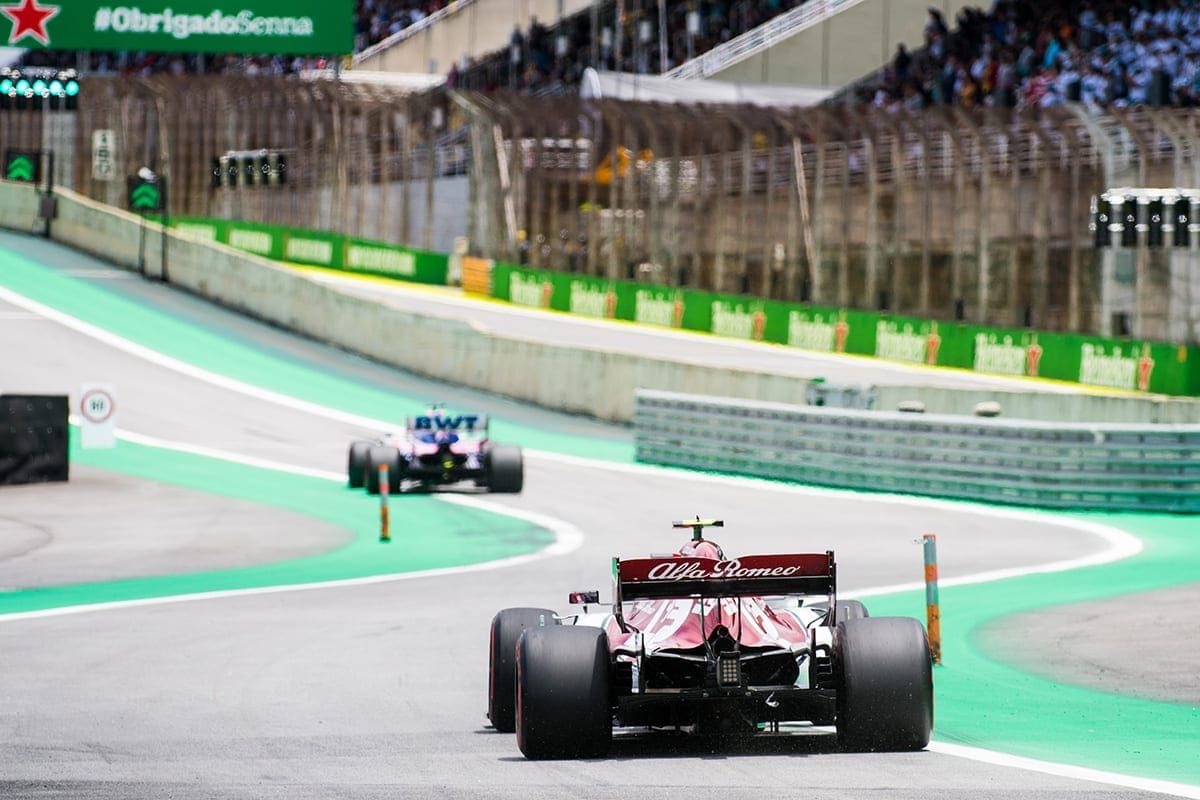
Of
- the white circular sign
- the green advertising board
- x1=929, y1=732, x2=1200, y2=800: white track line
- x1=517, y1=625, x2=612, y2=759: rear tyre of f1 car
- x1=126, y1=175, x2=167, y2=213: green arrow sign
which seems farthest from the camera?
the green advertising board

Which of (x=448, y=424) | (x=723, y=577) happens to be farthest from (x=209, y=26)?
(x=723, y=577)

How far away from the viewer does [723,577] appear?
903 cm

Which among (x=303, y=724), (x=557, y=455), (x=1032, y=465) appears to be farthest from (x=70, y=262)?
(x=303, y=724)

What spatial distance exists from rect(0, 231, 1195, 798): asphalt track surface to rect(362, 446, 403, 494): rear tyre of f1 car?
0.39 m

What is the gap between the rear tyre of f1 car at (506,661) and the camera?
979 centimetres

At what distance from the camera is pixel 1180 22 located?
36.2m

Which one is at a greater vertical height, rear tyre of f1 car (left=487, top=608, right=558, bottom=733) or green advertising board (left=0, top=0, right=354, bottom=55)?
green advertising board (left=0, top=0, right=354, bottom=55)

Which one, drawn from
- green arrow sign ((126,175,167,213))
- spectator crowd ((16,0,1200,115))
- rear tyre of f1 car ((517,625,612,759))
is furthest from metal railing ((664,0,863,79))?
rear tyre of f1 car ((517,625,612,759))

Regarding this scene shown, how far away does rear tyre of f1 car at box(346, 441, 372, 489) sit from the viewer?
27.1 metres

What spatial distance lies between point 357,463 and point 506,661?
17578mm

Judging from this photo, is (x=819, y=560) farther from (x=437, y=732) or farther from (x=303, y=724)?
(x=303, y=724)

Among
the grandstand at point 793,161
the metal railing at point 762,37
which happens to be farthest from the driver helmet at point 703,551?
the metal railing at point 762,37

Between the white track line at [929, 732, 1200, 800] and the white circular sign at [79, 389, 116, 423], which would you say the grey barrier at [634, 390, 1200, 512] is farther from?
the white track line at [929, 732, 1200, 800]

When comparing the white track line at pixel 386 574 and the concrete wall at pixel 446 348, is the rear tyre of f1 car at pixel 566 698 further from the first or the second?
the concrete wall at pixel 446 348
